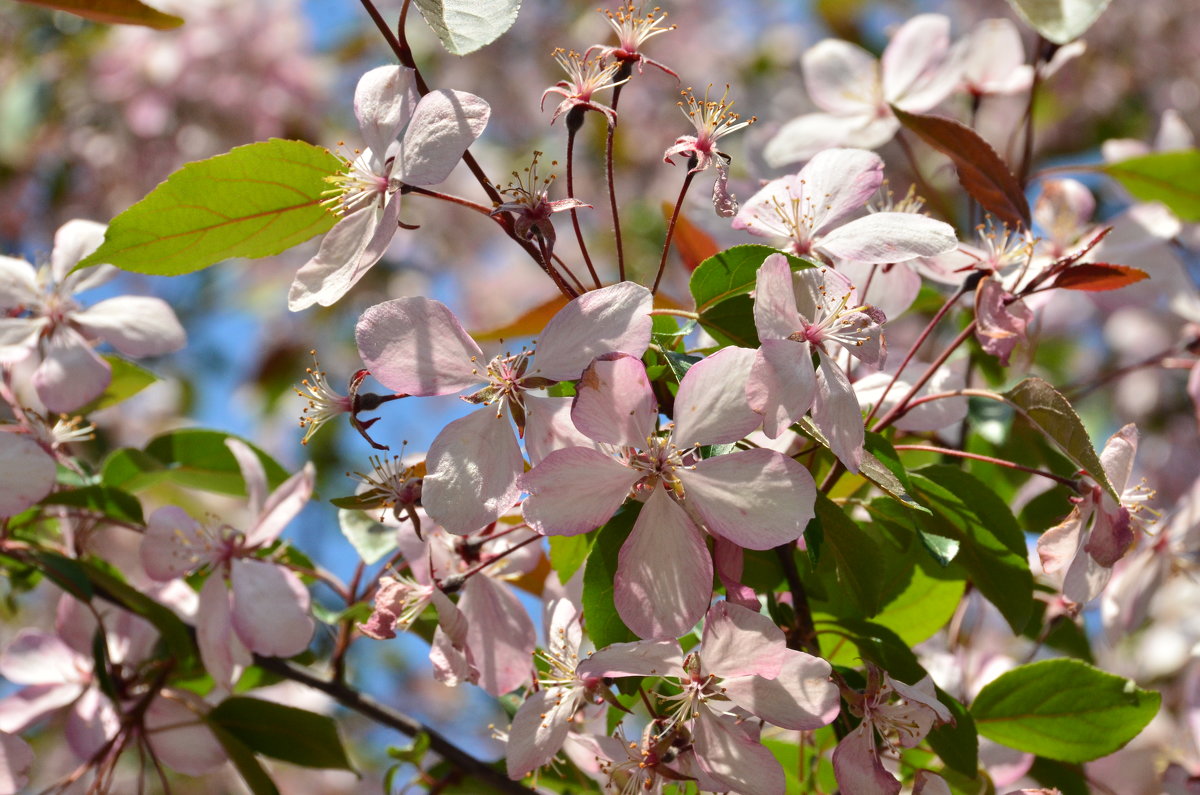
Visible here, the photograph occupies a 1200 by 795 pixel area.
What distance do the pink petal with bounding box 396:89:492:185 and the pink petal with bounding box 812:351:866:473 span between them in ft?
0.86

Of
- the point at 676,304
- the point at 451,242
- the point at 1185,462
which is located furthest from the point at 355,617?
the point at 451,242

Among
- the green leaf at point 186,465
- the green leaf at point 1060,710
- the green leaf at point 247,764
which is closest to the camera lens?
the green leaf at point 1060,710

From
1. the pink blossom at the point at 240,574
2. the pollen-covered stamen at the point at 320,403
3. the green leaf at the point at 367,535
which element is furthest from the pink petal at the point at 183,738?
the pollen-covered stamen at the point at 320,403

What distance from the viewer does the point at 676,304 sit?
3.21ft

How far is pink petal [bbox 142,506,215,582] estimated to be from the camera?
982mm

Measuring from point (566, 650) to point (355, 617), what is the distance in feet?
0.87

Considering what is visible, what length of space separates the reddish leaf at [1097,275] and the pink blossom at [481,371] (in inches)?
14.4

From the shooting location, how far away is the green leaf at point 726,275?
0.74 m

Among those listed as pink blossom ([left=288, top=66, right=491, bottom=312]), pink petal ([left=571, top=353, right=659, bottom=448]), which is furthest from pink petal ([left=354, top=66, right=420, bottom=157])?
pink petal ([left=571, top=353, right=659, bottom=448])

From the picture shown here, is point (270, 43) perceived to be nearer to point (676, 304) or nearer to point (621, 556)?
point (676, 304)

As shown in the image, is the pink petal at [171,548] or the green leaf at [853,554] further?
the pink petal at [171,548]

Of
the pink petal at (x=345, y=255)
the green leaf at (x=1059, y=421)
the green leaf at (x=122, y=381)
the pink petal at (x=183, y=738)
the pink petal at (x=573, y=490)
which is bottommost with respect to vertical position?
the pink petal at (x=183, y=738)

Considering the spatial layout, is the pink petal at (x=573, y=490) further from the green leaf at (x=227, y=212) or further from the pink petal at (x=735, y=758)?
the green leaf at (x=227, y=212)

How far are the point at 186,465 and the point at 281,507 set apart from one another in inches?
7.8
